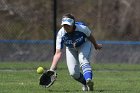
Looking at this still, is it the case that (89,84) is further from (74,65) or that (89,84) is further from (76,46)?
(76,46)

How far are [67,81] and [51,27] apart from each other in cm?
912

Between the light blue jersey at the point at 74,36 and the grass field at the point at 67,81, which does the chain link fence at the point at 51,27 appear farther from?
the light blue jersey at the point at 74,36

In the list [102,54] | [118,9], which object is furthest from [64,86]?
[118,9]

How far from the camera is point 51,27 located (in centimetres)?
2394

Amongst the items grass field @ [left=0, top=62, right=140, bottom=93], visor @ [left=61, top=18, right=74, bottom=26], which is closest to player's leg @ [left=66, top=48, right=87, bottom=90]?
grass field @ [left=0, top=62, right=140, bottom=93]

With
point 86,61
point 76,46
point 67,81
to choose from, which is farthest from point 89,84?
point 67,81

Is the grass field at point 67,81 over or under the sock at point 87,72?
under

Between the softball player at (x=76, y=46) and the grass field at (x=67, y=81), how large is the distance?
0.36 metres

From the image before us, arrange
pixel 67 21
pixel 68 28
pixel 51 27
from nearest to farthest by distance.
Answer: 1. pixel 67 21
2. pixel 68 28
3. pixel 51 27

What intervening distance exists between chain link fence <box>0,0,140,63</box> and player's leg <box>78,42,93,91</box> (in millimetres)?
8795

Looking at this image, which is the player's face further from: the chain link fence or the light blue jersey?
the chain link fence

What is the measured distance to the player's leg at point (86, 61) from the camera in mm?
12164

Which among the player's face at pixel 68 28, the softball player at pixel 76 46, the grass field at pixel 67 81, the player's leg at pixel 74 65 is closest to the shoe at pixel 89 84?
the softball player at pixel 76 46

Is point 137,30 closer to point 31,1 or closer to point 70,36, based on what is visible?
point 31,1
